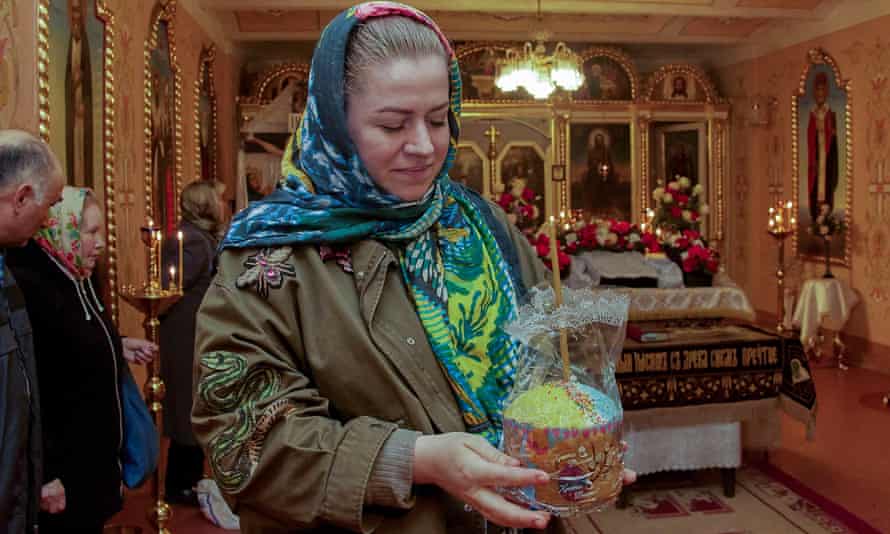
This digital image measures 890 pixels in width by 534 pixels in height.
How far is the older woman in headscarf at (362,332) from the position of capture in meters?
1.15

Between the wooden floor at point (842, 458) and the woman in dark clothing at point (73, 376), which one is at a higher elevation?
the woman in dark clothing at point (73, 376)

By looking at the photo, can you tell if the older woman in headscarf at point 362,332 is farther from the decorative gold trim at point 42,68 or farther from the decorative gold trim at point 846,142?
the decorative gold trim at point 846,142

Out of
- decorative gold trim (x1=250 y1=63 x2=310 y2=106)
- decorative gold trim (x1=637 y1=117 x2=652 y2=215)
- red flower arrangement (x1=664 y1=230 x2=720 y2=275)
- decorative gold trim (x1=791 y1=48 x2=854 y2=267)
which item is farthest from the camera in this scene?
decorative gold trim (x1=637 y1=117 x2=652 y2=215)

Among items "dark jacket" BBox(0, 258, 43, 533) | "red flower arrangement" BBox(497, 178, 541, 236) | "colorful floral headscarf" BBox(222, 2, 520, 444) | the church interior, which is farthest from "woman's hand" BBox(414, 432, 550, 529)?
"red flower arrangement" BBox(497, 178, 541, 236)

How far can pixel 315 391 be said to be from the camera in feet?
3.97

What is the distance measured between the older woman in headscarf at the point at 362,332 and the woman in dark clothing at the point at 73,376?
64.6 inches

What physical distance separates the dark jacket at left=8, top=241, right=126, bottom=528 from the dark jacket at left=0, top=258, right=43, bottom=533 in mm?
317

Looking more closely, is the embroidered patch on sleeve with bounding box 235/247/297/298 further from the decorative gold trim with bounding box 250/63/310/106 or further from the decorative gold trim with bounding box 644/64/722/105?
the decorative gold trim with bounding box 644/64/722/105

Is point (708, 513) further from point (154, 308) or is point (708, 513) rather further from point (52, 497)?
point (52, 497)

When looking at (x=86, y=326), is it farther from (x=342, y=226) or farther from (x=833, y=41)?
(x=833, y=41)

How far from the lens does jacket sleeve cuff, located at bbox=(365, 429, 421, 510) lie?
45.2 inches

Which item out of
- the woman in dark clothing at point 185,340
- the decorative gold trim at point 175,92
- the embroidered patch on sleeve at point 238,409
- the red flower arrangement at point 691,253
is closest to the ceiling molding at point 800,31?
the red flower arrangement at point 691,253

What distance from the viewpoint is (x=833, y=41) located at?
9172 mm

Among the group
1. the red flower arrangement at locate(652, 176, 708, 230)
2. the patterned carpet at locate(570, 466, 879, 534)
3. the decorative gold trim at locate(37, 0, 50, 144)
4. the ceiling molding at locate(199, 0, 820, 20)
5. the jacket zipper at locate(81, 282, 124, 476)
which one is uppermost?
the ceiling molding at locate(199, 0, 820, 20)
